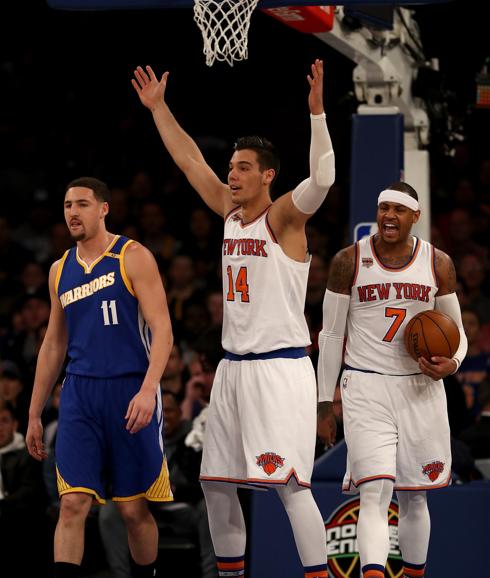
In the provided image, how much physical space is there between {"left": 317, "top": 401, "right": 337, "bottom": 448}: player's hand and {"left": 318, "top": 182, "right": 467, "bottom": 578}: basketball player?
0.39 ft

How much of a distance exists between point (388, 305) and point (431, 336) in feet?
1.09

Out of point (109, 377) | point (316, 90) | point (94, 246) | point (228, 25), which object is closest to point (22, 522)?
point (109, 377)

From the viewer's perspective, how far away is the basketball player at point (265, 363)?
21.2 ft

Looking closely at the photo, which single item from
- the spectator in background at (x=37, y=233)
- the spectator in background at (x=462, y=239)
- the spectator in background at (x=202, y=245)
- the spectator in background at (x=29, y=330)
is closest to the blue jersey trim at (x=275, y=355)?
the spectator in background at (x=29, y=330)

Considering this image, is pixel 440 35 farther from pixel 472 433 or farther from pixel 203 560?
pixel 203 560

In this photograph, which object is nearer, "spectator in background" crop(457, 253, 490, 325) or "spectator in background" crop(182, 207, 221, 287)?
"spectator in background" crop(457, 253, 490, 325)

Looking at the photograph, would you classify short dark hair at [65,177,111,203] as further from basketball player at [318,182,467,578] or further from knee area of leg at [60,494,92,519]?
knee area of leg at [60,494,92,519]

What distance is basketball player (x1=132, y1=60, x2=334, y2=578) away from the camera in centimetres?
646

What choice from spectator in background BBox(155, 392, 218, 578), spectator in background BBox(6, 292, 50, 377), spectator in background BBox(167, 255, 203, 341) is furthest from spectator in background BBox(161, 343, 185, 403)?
spectator in background BBox(6, 292, 50, 377)

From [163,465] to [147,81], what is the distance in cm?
222

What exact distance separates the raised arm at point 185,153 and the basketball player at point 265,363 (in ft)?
0.88

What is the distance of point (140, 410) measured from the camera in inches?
251

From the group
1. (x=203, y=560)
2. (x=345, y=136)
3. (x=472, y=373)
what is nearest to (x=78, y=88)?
(x=345, y=136)

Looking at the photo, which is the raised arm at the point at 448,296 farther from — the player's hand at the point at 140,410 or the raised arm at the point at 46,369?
the raised arm at the point at 46,369
